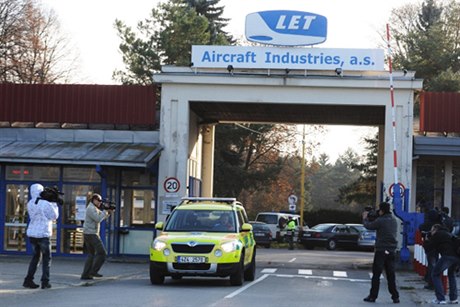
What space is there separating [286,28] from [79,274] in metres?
11.4

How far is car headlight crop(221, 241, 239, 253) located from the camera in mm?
18562

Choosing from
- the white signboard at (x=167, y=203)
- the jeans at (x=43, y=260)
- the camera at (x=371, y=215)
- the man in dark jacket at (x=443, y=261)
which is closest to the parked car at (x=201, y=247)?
the jeans at (x=43, y=260)

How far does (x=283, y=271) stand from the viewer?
2564 cm

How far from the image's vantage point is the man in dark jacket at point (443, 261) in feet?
55.5

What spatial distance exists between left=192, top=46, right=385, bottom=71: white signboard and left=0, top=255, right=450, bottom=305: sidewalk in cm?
652

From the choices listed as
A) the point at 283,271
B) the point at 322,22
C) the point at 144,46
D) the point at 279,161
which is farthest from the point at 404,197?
the point at 279,161

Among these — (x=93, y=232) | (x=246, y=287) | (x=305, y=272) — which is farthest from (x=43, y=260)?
(x=305, y=272)

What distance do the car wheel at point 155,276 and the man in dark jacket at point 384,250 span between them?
4.57 metres

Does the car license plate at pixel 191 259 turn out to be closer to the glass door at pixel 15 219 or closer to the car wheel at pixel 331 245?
the glass door at pixel 15 219

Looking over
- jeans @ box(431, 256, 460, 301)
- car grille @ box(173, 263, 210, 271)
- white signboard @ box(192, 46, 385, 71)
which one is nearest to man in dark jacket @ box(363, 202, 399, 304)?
jeans @ box(431, 256, 460, 301)

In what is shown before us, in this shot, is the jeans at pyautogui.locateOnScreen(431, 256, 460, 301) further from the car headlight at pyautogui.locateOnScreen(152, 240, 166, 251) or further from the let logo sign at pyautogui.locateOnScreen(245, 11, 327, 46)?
the let logo sign at pyautogui.locateOnScreen(245, 11, 327, 46)

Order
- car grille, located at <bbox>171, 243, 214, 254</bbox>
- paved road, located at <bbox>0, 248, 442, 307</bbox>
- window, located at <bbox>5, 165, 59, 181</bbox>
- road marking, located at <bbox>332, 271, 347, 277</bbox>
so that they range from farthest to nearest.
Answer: window, located at <bbox>5, 165, 59, 181</bbox> < road marking, located at <bbox>332, 271, 347, 277</bbox> < car grille, located at <bbox>171, 243, 214, 254</bbox> < paved road, located at <bbox>0, 248, 442, 307</bbox>

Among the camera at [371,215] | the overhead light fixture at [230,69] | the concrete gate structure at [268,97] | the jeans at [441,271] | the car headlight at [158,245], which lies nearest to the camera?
the jeans at [441,271]

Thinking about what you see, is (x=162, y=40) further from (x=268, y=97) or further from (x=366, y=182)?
(x=268, y=97)
